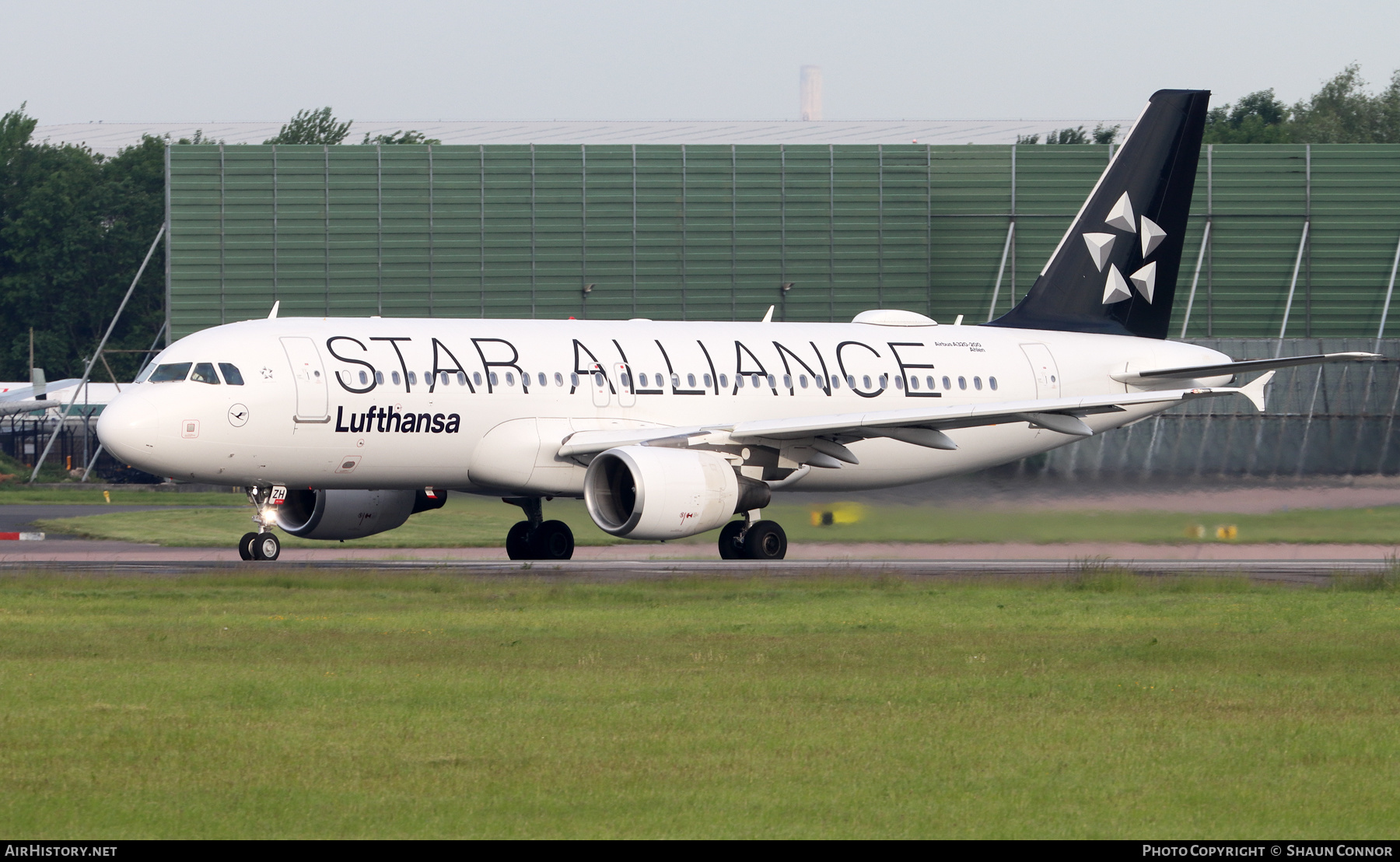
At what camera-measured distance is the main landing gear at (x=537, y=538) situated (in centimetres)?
2908

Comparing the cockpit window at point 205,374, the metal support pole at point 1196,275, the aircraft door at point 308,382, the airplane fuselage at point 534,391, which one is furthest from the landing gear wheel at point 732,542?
the metal support pole at point 1196,275

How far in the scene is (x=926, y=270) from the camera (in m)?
54.2

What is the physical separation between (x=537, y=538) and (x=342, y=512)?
3.23 m

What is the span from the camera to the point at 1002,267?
5488 centimetres

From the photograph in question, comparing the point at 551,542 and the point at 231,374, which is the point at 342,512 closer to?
the point at 551,542

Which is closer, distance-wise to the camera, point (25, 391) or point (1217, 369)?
point (1217, 369)

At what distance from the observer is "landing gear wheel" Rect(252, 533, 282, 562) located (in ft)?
84.7

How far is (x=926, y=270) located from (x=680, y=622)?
38.3m

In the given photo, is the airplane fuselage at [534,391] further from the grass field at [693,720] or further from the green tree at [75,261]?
the green tree at [75,261]

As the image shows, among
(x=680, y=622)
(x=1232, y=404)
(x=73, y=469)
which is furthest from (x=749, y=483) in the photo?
(x=73, y=469)

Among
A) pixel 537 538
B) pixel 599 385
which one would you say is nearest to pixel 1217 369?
pixel 599 385

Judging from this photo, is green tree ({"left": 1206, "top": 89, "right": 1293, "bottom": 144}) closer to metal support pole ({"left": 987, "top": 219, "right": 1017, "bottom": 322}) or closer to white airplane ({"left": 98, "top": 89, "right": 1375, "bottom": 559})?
metal support pole ({"left": 987, "top": 219, "right": 1017, "bottom": 322})

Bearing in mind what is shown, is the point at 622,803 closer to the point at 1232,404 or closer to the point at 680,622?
the point at 680,622

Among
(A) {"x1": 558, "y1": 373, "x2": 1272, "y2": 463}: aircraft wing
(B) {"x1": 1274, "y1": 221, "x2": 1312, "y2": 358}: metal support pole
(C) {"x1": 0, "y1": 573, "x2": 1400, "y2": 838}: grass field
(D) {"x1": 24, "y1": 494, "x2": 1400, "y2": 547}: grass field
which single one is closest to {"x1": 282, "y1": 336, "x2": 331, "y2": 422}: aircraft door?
(A) {"x1": 558, "y1": 373, "x2": 1272, "y2": 463}: aircraft wing
